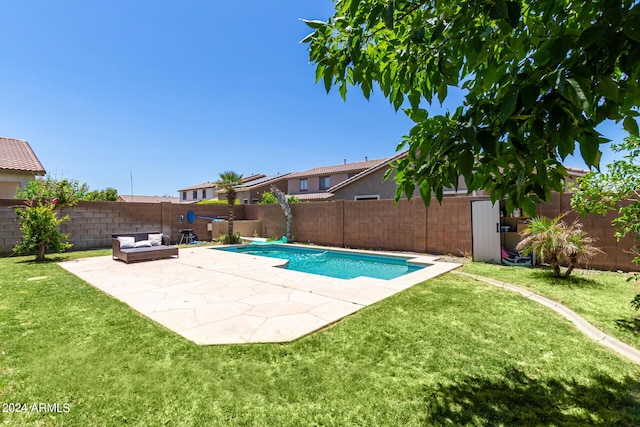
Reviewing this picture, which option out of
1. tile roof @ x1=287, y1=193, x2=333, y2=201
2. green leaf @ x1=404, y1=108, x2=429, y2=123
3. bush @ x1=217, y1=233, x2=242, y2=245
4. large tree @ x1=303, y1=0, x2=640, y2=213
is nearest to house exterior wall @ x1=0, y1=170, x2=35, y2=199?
bush @ x1=217, y1=233, x2=242, y2=245

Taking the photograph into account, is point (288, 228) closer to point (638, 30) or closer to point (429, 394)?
point (429, 394)

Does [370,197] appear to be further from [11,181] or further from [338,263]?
[11,181]

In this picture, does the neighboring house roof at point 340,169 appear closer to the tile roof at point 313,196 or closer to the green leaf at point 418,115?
the tile roof at point 313,196

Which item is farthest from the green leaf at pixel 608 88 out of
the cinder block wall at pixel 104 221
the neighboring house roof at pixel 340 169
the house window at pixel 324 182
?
the house window at pixel 324 182

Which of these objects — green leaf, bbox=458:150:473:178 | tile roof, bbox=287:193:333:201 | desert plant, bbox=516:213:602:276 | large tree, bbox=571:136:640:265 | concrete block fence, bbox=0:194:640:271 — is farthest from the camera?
tile roof, bbox=287:193:333:201

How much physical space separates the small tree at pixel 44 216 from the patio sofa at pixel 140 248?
218 centimetres

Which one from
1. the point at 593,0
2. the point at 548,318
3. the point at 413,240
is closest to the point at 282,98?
the point at 413,240

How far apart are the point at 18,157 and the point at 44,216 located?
953 centimetres

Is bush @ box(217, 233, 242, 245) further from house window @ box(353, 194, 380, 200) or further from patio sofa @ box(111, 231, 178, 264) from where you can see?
house window @ box(353, 194, 380, 200)

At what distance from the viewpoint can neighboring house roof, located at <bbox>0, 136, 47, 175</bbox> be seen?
50.1 ft

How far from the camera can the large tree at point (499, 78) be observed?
3.78 feet

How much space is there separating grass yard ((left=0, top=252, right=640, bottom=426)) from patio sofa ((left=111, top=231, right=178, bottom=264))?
19.1 ft

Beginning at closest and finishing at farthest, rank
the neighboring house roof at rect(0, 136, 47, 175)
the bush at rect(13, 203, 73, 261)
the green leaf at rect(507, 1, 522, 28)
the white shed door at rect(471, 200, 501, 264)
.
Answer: the green leaf at rect(507, 1, 522, 28) → the white shed door at rect(471, 200, 501, 264) → the bush at rect(13, 203, 73, 261) → the neighboring house roof at rect(0, 136, 47, 175)

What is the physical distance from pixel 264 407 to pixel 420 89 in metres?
2.85
